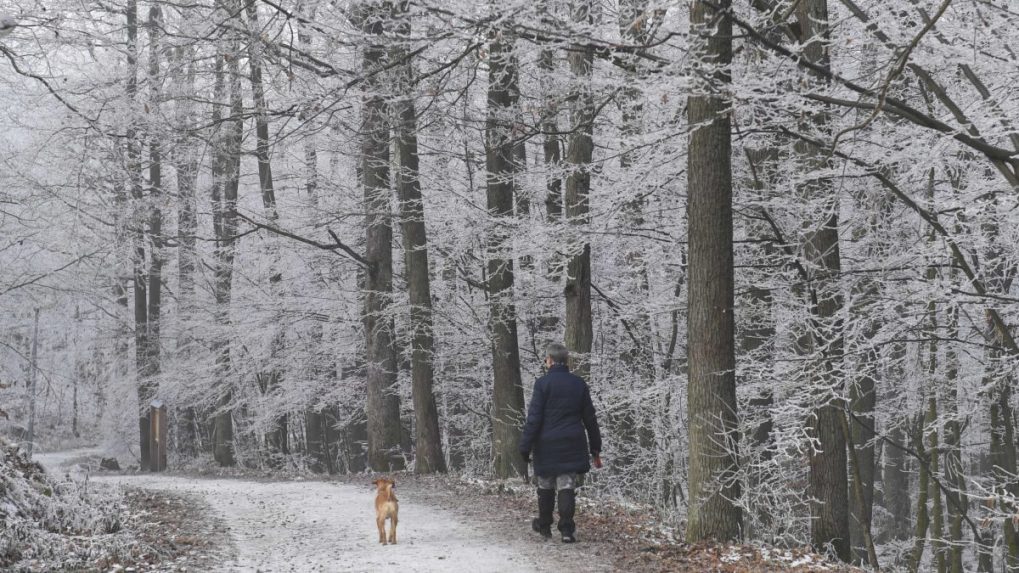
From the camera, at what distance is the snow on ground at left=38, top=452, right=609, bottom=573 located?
6.87 metres

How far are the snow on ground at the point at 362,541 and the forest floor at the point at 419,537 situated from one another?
11 mm

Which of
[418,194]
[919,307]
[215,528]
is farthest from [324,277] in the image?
[919,307]

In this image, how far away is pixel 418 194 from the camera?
1575cm

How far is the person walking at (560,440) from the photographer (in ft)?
25.4

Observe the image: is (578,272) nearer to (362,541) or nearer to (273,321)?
(362,541)

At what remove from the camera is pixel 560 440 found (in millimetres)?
7781

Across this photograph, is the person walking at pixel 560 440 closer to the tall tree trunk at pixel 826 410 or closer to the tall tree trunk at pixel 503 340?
the tall tree trunk at pixel 826 410

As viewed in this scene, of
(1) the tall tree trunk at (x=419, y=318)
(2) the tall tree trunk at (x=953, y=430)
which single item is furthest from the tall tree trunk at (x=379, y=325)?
(2) the tall tree trunk at (x=953, y=430)

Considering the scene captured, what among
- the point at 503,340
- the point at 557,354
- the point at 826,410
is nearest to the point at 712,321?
the point at 557,354

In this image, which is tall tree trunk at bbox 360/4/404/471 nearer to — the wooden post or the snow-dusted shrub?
the snow-dusted shrub

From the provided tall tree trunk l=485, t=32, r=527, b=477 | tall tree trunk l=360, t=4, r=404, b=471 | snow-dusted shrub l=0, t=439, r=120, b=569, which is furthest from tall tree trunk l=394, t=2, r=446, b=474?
snow-dusted shrub l=0, t=439, r=120, b=569

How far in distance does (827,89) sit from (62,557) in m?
7.51

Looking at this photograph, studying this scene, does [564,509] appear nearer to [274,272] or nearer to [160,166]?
[274,272]

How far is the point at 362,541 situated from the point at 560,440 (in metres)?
2.10
